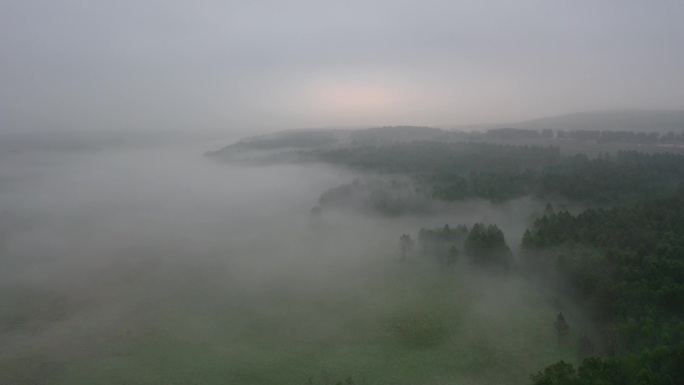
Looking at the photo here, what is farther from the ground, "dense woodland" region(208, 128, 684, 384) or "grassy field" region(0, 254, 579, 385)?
"dense woodland" region(208, 128, 684, 384)

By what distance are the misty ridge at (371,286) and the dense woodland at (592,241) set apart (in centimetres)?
20

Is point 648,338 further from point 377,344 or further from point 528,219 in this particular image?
point 528,219

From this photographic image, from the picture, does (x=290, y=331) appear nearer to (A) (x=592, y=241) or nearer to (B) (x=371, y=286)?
(B) (x=371, y=286)

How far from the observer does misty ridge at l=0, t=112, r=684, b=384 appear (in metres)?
32.5

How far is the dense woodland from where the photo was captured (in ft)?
86.2

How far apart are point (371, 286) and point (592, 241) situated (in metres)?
26.3

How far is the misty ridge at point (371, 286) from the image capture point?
32500 mm

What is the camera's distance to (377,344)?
36.4 meters

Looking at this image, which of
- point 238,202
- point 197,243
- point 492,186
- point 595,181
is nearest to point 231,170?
point 238,202

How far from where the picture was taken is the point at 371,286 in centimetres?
4894

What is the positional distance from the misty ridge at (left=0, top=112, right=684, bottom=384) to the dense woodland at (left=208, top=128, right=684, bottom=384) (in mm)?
199

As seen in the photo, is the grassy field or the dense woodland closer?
the dense woodland

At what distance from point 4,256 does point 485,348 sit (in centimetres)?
7442

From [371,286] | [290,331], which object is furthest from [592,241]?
[290,331]
